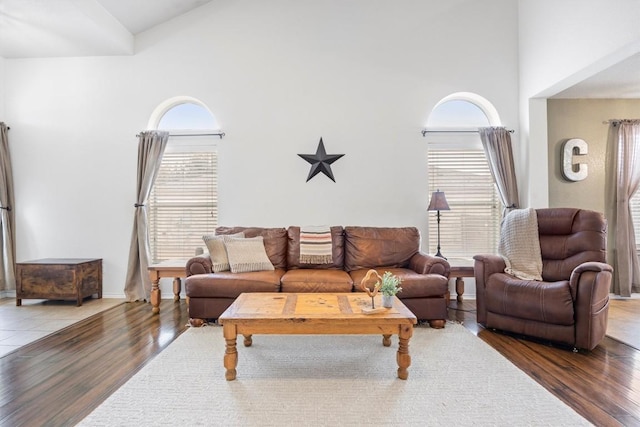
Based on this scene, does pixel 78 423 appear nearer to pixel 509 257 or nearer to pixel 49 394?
pixel 49 394

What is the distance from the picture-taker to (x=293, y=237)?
155 inches

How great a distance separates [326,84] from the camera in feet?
14.2

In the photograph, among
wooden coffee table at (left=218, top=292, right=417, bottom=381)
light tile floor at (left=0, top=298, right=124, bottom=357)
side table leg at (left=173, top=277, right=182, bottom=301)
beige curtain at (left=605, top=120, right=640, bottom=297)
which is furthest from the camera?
beige curtain at (left=605, top=120, right=640, bottom=297)

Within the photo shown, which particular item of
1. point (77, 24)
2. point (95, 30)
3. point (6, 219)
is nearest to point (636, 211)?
point (95, 30)

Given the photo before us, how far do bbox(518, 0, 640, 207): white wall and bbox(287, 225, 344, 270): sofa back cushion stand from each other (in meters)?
2.41

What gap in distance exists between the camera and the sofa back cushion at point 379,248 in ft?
12.5

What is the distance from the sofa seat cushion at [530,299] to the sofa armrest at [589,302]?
0.18 feet

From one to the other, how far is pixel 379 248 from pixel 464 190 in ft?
5.05

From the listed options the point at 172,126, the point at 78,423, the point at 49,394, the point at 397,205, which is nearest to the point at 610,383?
the point at 397,205

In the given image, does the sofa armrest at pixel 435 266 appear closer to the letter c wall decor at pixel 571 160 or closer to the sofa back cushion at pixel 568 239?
the sofa back cushion at pixel 568 239

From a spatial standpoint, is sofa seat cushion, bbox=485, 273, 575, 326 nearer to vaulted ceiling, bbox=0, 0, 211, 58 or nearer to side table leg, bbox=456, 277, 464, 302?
side table leg, bbox=456, 277, 464, 302

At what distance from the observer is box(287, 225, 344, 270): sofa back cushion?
3.83 meters

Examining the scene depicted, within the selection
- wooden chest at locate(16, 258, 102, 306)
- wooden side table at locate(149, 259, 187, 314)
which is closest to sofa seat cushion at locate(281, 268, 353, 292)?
wooden side table at locate(149, 259, 187, 314)

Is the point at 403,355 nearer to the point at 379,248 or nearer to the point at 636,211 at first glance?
the point at 379,248
